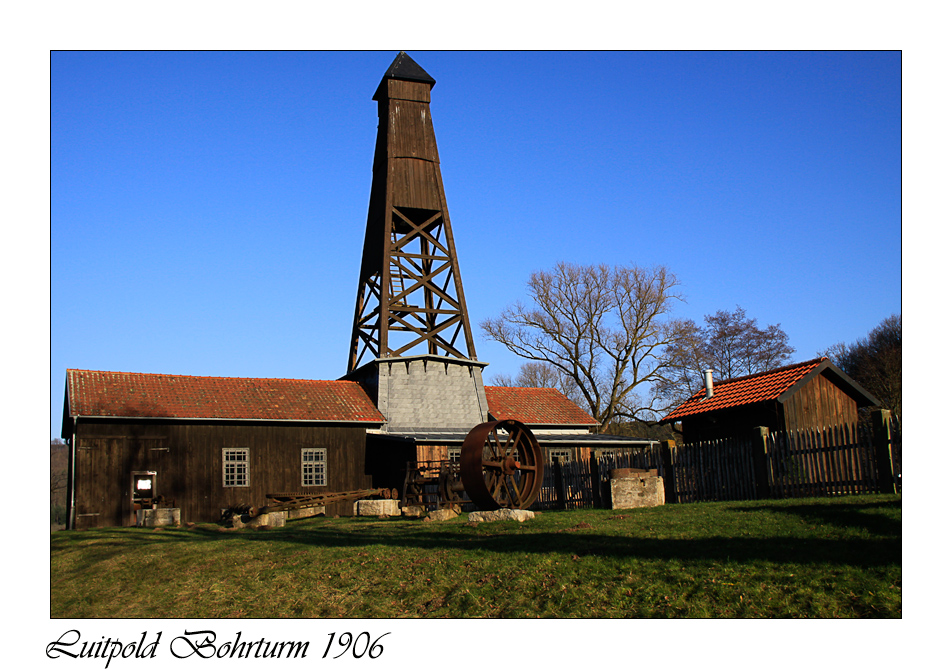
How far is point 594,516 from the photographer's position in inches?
570

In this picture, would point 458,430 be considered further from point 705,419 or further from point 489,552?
point 489,552

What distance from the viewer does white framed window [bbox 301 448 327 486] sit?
25.6 metres

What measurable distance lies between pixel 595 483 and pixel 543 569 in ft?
30.7

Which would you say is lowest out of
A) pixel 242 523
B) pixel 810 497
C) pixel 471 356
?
pixel 242 523

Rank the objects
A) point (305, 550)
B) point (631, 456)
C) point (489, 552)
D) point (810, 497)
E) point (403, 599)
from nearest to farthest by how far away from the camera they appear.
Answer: point (403, 599)
point (489, 552)
point (305, 550)
point (810, 497)
point (631, 456)

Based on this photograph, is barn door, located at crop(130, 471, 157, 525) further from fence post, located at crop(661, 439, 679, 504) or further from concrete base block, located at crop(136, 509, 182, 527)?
fence post, located at crop(661, 439, 679, 504)

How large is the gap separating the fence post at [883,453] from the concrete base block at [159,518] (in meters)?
16.7

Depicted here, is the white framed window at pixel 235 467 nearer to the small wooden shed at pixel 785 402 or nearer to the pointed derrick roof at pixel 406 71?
the small wooden shed at pixel 785 402

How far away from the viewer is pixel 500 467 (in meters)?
18.2

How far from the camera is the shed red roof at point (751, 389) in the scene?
67.1 feet

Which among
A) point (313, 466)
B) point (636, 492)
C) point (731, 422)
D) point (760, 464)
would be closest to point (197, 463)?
point (313, 466)

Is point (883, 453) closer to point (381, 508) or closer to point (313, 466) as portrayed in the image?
point (381, 508)

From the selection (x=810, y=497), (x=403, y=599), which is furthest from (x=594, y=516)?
(x=403, y=599)

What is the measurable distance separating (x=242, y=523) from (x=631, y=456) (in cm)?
974
